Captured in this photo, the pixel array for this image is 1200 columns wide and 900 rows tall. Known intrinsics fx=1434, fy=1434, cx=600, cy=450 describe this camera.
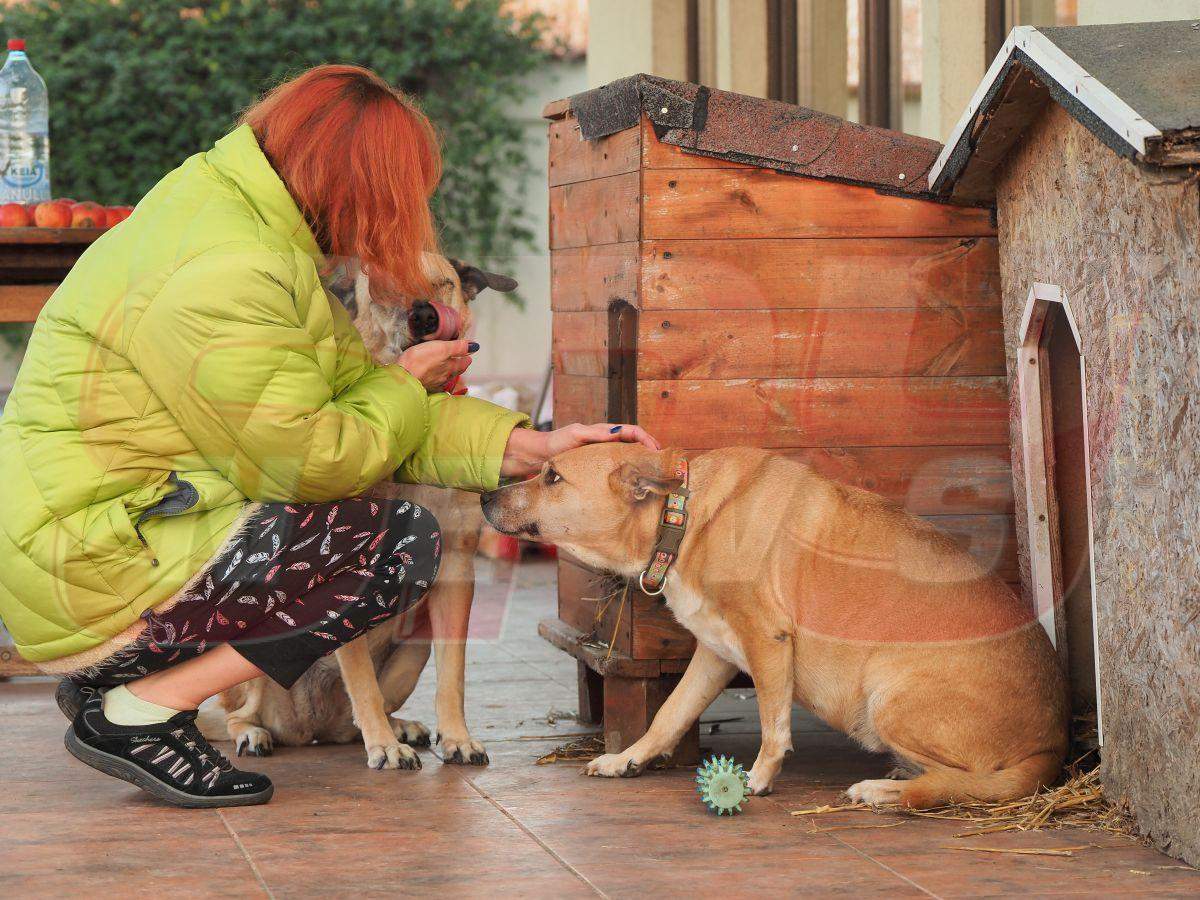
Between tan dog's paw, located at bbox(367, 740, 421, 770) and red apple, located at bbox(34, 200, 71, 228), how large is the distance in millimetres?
2154

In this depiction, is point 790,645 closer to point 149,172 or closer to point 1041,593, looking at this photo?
point 1041,593

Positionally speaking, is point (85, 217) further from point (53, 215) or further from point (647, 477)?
point (647, 477)

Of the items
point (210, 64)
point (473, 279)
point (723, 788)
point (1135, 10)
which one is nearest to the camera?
point (723, 788)

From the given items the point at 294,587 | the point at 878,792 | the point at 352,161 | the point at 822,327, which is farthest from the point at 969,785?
the point at 352,161

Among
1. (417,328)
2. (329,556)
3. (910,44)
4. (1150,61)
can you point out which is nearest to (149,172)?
(910,44)

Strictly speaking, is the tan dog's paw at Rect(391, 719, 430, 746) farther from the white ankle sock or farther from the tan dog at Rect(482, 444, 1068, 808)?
the white ankle sock

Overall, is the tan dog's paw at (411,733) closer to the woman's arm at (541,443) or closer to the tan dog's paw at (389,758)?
the tan dog's paw at (389,758)

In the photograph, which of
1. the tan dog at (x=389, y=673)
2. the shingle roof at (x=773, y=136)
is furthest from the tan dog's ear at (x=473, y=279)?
the shingle roof at (x=773, y=136)

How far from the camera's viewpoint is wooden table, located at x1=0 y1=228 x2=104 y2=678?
15.1 ft

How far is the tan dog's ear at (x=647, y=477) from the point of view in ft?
11.1

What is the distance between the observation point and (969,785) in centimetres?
314

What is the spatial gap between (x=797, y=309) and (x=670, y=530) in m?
0.72

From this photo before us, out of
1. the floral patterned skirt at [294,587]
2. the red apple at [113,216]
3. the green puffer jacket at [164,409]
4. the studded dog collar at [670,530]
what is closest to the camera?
the green puffer jacket at [164,409]

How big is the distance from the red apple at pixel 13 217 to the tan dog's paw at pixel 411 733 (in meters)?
2.14
